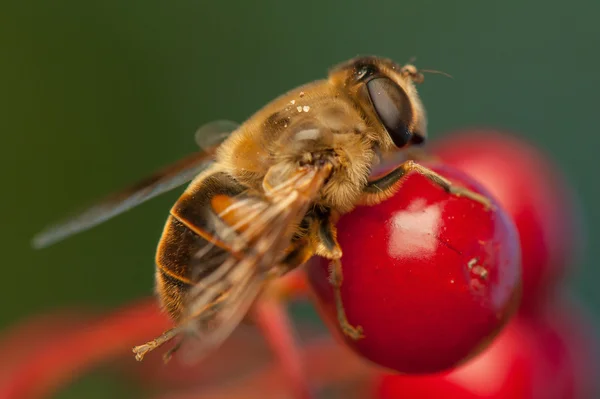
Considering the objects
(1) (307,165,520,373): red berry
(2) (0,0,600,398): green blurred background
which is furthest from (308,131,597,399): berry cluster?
(2) (0,0,600,398): green blurred background

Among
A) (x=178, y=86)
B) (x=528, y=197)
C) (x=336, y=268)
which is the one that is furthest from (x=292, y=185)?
(x=178, y=86)

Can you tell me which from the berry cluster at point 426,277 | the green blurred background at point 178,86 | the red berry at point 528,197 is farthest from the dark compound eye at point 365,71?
the green blurred background at point 178,86

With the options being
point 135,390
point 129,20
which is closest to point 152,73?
point 129,20

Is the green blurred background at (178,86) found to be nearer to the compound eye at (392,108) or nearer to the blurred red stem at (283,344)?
the blurred red stem at (283,344)

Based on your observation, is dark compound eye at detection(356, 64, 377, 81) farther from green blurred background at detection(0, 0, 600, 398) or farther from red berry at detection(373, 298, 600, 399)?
green blurred background at detection(0, 0, 600, 398)

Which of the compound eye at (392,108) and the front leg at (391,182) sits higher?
the compound eye at (392,108)

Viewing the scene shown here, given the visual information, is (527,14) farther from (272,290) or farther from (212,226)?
(212,226)

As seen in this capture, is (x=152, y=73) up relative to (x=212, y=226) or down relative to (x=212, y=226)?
down
